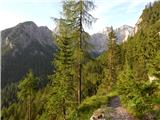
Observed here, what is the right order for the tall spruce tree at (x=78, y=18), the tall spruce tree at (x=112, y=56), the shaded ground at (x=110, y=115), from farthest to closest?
the tall spruce tree at (x=112, y=56) < the tall spruce tree at (x=78, y=18) < the shaded ground at (x=110, y=115)

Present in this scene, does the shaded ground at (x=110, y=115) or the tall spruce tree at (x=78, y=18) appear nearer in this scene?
the shaded ground at (x=110, y=115)

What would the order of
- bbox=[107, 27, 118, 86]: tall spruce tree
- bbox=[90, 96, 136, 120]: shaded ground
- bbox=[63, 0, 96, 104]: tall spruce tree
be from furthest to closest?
bbox=[107, 27, 118, 86]: tall spruce tree
bbox=[63, 0, 96, 104]: tall spruce tree
bbox=[90, 96, 136, 120]: shaded ground

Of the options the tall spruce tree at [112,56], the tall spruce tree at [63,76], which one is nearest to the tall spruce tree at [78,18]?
the tall spruce tree at [63,76]

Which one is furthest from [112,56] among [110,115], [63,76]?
[110,115]

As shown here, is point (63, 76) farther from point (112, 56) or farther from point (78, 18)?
point (112, 56)

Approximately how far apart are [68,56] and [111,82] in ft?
72.9

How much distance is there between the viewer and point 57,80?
45.3 m

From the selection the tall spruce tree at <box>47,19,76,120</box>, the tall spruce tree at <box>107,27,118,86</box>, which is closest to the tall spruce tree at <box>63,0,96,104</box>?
the tall spruce tree at <box>47,19,76,120</box>

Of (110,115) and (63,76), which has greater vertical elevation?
(63,76)

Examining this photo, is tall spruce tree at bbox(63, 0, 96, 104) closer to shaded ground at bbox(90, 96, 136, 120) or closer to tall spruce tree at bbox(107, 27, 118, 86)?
shaded ground at bbox(90, 96, 136, 120)

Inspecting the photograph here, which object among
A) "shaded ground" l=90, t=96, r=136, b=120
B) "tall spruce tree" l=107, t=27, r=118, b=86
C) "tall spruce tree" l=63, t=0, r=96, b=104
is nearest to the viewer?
"shaded ground" l=90, t=96, r=136, b=120

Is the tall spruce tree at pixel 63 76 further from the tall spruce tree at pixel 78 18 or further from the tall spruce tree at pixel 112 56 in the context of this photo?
the tall spruce tree at pixel 112 56

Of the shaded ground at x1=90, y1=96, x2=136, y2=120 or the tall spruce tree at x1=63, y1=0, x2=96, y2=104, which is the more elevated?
the tall spruce tree at x1=63, y1=0, x2=96, y2=104

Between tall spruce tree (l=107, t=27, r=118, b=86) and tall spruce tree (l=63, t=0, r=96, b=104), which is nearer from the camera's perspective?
tall spruce tree (l=63, t=0, r=96, b=104)
